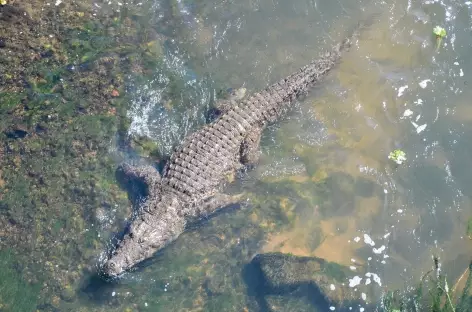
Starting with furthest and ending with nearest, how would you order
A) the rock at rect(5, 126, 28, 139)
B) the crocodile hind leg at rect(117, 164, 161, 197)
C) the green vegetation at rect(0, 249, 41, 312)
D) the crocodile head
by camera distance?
the rock at rect(5, 126, 28, 139), the crocodile hind leg at rect(117, 164, 161, 197), the crocodile head, the green vegetation at rect(0, 249, 41, 312)

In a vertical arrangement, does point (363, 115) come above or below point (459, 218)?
above

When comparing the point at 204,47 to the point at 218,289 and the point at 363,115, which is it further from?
the point at 218,289

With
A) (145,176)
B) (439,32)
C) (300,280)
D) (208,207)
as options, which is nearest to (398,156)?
(439,32)

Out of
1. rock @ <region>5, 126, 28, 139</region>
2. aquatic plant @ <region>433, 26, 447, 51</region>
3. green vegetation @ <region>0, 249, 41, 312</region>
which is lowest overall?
green vegetation @ <region>0, 249, 41, 312</region>

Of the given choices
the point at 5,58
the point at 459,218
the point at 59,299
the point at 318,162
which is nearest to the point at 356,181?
the point at 318,162

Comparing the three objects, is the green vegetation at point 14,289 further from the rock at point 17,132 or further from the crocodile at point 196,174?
the rock at point 17,132

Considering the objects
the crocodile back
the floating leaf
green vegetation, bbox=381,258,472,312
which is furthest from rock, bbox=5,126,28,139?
the floating leaf

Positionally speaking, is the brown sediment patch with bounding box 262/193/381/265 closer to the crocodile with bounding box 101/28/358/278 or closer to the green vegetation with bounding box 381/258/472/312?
the green vegetation with bounding box 381/258/472/312

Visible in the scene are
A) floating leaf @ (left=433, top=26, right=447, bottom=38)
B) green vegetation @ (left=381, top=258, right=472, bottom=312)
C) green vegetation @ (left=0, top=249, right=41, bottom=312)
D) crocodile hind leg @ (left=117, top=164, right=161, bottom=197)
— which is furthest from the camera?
floating leaf @ (left=433, top=26, right=447, bottom=38)
